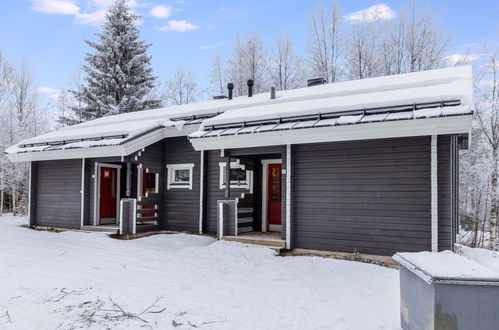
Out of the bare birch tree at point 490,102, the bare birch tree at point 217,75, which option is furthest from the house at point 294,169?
the bare birch tree at point 217,75

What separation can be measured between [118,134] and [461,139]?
8.75 meters

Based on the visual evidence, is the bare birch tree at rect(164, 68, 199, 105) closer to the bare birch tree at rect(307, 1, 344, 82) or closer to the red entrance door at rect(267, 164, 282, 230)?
the bare birch tree at rect(307, 1, 344, 82)

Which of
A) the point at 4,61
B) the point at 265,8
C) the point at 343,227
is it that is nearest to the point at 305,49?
the point at 265,8

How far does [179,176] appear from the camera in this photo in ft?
35.6

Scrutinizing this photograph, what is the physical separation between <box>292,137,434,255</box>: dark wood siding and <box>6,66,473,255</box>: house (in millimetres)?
20

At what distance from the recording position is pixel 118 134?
10.2m

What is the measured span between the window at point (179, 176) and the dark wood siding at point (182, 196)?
0.35ft

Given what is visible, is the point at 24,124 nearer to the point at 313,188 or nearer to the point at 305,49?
the point at 305,49

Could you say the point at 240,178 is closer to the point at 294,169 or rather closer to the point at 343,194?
the point at 294,169

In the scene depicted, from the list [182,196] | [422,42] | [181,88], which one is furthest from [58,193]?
[181,88]

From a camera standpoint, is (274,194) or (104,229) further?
(104,229)

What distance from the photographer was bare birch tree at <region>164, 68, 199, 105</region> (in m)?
29.2

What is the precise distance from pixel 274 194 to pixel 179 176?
9.16 feet

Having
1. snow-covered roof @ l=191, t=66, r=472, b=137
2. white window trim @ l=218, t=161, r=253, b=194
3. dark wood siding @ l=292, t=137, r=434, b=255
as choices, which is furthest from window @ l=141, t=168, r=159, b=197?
dark wood siding @ l=292, t=137, r=434, b=255
